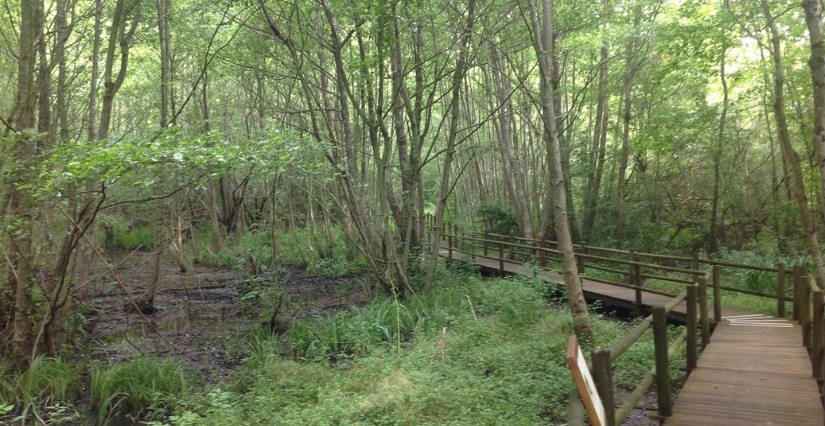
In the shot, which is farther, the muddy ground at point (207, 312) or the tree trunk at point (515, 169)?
the tree trunk at point (515, 169)

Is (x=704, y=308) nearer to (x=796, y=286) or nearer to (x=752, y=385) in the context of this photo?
(x=752, y=385)

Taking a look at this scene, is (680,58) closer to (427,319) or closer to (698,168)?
(698,168)

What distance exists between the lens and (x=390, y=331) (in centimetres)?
→ 853

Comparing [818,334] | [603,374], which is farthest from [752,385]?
[603,374]

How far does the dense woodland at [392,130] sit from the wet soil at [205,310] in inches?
29.5

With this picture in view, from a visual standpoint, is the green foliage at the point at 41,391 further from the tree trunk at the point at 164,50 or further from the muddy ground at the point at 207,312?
the tree trunk at the point at 164,50

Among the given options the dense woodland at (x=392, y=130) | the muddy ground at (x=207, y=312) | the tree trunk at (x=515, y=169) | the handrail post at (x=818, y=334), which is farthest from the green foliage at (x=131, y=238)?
the handrail post at (x=818, y=334)

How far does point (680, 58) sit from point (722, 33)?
81 centimetres

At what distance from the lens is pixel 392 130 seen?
12516mm

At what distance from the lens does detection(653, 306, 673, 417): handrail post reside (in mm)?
3535

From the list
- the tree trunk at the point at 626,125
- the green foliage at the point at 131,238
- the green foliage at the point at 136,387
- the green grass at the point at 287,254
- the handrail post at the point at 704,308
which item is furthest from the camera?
the green foliage at the point at 131,238

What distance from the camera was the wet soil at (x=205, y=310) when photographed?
27.1ft

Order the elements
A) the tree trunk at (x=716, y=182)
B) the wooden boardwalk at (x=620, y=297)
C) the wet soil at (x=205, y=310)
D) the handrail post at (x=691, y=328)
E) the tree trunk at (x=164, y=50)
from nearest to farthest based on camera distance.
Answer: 1. the handrail post at (x=691, y=328)
2. the wooden boardwalk at (x=620, y=297)
3. the wet soil at (x=205, y=310)
4. the tree trunk at (x=164, y=50)
5. the tree trunk at (x=716, y=182)

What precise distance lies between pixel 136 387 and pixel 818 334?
719 cm
